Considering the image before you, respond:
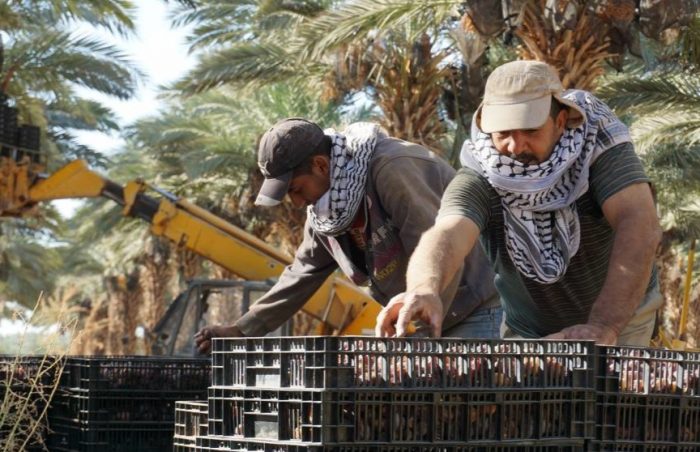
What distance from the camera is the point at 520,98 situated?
4.27 metres

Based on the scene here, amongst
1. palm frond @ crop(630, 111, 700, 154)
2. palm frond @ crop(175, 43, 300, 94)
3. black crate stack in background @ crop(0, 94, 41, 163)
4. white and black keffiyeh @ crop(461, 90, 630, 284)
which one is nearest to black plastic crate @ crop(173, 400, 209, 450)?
white and black keffiyeh @ crop(461, 90, 630, 284)

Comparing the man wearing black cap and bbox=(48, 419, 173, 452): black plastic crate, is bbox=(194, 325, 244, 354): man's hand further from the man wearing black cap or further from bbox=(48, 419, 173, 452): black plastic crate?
the man wearing black cap

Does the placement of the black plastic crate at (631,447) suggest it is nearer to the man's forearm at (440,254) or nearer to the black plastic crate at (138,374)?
the man's forearm at (440,254)

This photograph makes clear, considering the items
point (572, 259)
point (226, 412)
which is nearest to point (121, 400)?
point (226, 412)

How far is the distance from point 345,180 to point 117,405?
5.22 feet

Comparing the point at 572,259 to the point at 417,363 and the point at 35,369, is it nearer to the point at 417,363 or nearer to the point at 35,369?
the point at 417,363

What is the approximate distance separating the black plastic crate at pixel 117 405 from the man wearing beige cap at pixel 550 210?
6.73 feet

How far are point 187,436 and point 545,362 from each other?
161 cm

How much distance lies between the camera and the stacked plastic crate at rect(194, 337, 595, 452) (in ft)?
11.9

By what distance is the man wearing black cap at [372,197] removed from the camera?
209 inches

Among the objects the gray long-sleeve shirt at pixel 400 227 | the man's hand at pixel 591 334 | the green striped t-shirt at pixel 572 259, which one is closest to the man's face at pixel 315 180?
the gray long-sleeve shirt at pixel 400 227

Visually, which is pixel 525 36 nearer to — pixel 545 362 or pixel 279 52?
pixel 279 52

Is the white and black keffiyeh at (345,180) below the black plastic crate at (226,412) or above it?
above

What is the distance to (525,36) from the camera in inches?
596
